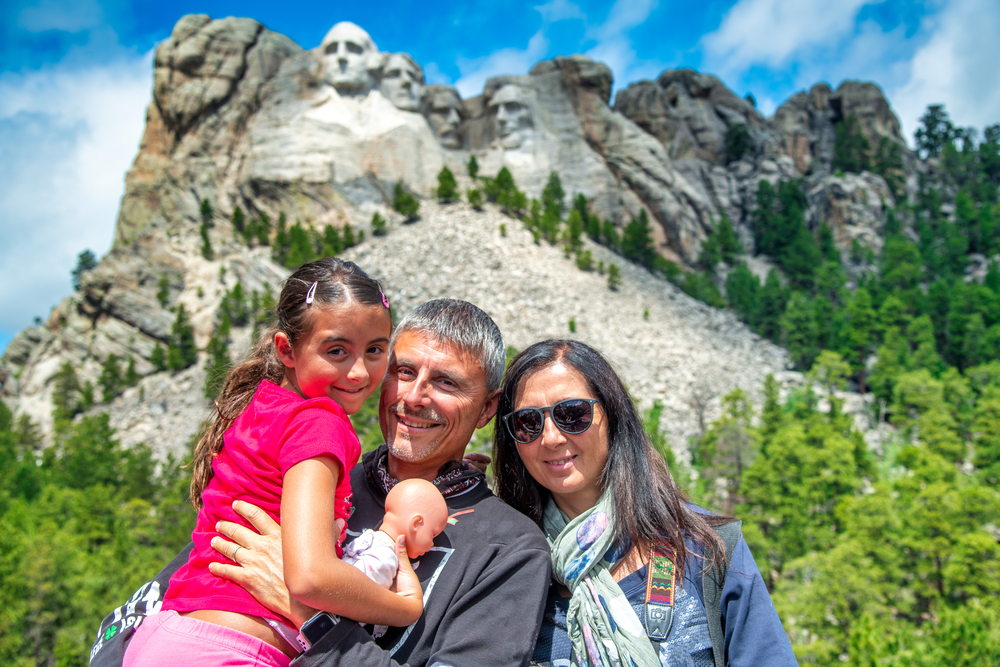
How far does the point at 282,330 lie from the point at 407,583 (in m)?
1.28

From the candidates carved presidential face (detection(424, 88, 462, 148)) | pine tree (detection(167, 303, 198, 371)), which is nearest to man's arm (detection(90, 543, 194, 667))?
pine tree (detection(167, 303, 198, 371))

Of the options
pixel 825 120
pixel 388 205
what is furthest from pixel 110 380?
pixel 825 120

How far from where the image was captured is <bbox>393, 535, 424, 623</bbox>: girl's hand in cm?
229

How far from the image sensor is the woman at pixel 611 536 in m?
2.62

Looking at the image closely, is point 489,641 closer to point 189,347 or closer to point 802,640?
point 802,640

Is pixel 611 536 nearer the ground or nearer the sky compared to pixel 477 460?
nearer the ground

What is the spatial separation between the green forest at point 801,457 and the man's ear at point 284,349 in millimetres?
605

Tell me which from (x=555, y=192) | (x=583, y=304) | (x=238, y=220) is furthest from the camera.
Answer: (x=555, y=192)

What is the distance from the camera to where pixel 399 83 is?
60.2 meters

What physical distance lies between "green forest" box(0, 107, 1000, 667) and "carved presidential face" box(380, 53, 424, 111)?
9530 millimetres

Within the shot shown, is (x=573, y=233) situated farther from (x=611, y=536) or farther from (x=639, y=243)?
(x=611, y=536)

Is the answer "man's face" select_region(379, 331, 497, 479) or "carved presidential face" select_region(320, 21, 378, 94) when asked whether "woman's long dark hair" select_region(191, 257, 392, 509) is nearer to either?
"man's face" select_region(379, 331, 497, 479)

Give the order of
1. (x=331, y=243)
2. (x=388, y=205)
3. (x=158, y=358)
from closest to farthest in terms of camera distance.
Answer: (x=158, y=358)
(x=331, y=243)
(x=388, y=205)

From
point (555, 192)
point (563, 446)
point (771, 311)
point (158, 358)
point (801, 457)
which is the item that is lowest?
point (563, 446)
